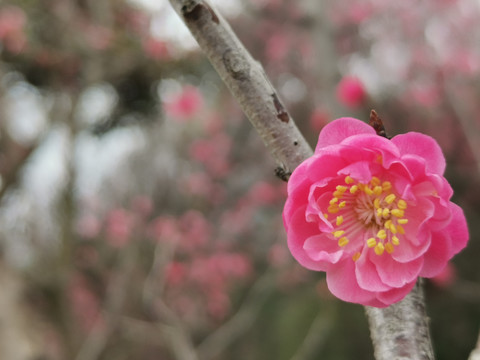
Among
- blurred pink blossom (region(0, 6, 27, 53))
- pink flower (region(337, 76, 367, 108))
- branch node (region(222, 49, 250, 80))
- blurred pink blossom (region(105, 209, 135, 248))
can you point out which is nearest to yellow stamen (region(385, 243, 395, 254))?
branch node (region(222, 49, 250, 80))

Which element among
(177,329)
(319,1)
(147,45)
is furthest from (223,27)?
(147,45)

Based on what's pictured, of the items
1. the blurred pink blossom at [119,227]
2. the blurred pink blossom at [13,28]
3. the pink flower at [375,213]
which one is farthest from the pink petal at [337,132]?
the blurred pink blossom at [119,227]

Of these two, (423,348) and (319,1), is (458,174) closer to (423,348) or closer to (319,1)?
(319,1)

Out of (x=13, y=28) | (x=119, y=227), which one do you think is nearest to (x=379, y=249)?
(x=13, y=28)

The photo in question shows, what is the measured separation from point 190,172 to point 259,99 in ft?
12.5

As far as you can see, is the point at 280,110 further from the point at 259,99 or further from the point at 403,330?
the point at 403,330

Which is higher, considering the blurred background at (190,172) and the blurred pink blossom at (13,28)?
the blurred pink blossom at (13,28)

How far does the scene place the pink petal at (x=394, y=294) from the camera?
1.53 feet

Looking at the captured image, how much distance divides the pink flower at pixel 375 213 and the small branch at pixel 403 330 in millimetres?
31

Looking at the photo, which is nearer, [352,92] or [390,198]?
[390,198]

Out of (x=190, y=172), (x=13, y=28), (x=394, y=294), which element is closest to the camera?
(x=394, y=294)

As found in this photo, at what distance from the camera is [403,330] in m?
0.47

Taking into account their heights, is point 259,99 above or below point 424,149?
above

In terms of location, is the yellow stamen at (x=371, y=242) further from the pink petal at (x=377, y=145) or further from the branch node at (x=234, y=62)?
the branch node at (x=234, y=62)
